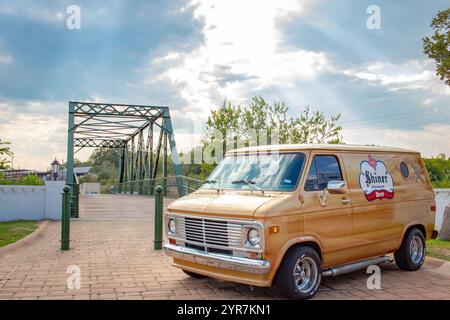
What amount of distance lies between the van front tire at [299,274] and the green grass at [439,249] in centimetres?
367

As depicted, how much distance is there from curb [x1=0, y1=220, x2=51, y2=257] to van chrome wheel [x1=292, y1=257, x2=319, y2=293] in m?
5.42

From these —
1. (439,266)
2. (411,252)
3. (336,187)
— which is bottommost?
(439,266)

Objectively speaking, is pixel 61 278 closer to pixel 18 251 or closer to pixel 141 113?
pixel 18 251

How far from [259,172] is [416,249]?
315cm

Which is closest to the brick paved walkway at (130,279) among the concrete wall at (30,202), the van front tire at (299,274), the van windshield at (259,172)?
the van front tire at (299,274)

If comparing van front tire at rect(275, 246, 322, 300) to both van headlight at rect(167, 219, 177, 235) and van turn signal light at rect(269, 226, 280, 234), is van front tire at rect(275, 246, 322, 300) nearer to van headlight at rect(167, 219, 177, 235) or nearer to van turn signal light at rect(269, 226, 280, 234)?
van turn signal light at rect(269, 226, 280, 234)

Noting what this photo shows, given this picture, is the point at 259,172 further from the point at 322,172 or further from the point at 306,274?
the point at 306,274

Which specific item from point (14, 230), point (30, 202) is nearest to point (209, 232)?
point (14, 230)

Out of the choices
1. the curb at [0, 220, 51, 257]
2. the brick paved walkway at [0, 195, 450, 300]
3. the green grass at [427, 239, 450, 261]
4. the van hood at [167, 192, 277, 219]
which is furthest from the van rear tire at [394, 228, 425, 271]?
the curb at [0, 220, 51, 257]

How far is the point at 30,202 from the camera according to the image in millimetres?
13383

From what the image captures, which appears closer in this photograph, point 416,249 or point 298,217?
point 298,217

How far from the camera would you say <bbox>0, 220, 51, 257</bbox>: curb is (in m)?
8.46
